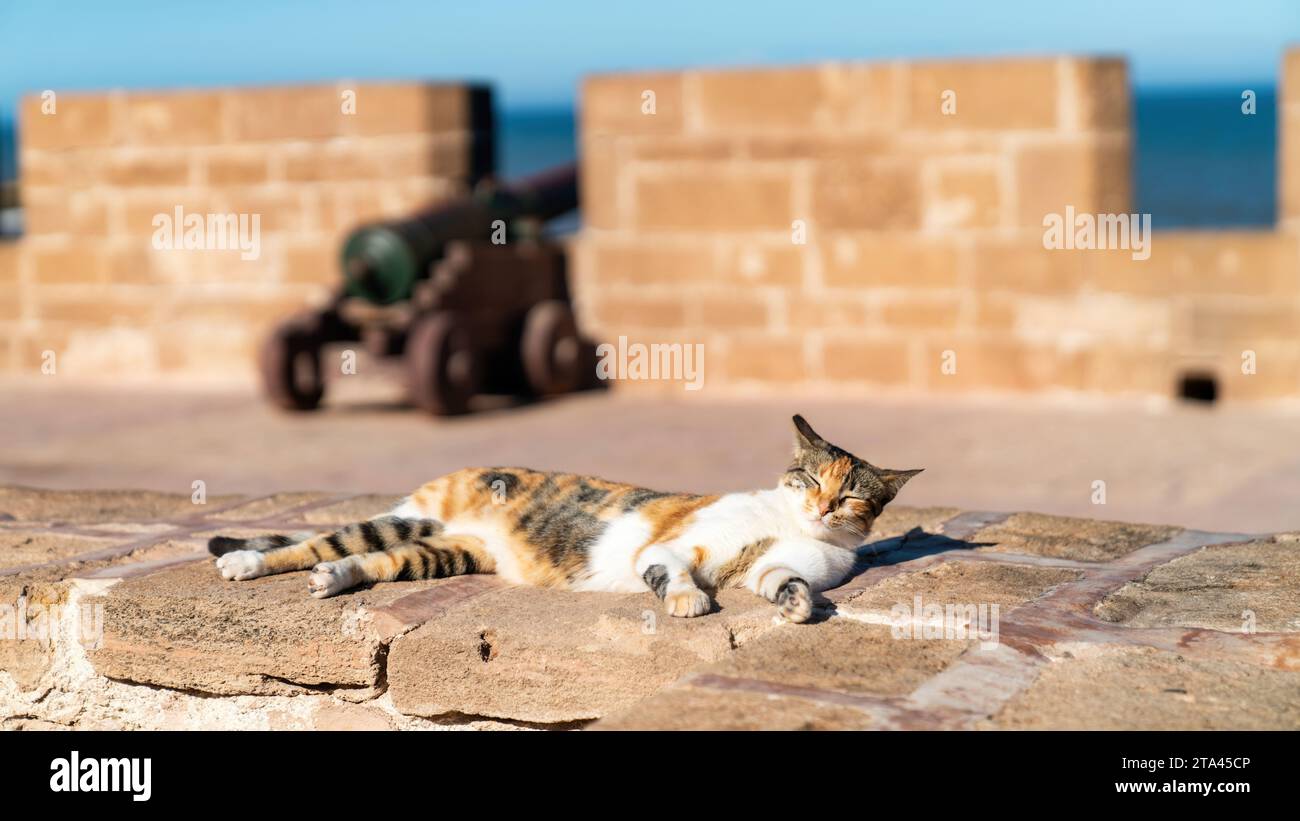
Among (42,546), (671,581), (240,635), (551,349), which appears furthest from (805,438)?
(551,349)

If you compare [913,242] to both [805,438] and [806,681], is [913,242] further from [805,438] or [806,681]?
[806,681]

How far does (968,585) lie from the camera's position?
11.8ft

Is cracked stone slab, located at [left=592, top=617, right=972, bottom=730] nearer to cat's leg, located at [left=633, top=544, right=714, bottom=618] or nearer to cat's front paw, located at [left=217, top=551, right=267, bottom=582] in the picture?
cat's leg, located at [left=633, top=544, right=714, bottom=618]

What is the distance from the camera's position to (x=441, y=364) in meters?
9.27

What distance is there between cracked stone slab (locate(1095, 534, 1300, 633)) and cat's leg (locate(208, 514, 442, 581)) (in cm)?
151

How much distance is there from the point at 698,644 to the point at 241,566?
3.70 feet

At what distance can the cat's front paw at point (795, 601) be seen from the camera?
3277mm

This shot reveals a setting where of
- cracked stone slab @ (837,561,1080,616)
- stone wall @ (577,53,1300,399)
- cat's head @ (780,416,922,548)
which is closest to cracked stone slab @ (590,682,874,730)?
cracked stone slab @ (837,561,1080,616)

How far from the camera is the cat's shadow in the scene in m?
3.82
